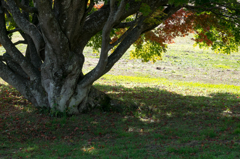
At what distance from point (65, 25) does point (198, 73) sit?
20576 millimetres

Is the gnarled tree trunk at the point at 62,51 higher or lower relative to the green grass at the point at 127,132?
higher

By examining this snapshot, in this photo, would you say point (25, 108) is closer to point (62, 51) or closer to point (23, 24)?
point (62, 51)

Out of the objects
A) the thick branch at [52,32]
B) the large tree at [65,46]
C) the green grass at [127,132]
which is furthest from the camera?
the large tree at [65,46]

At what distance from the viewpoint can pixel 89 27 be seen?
30.8 feet

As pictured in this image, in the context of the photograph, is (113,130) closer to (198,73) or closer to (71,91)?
(71,91)

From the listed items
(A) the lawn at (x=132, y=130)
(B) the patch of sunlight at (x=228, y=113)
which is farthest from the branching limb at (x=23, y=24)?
(B) the patch of sunlight at (x=228, y=113)

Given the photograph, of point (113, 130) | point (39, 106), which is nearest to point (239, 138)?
point (113, 130)

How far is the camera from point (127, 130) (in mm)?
8062

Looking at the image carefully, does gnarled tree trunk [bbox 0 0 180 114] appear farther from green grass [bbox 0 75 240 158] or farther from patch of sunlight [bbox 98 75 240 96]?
patch of sunlight [bbox 98 75 240 96]

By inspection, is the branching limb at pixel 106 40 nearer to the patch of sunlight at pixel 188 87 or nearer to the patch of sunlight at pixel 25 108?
the patch of sunlight at pixel 25 108

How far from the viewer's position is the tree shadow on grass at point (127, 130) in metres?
6.18

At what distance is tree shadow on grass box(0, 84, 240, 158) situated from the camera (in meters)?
6.18

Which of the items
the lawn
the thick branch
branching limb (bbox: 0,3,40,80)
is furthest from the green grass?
the thick branch

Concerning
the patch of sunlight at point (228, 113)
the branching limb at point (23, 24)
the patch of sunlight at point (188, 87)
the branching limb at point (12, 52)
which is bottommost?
the patch of sunlight at point (228, 113)
